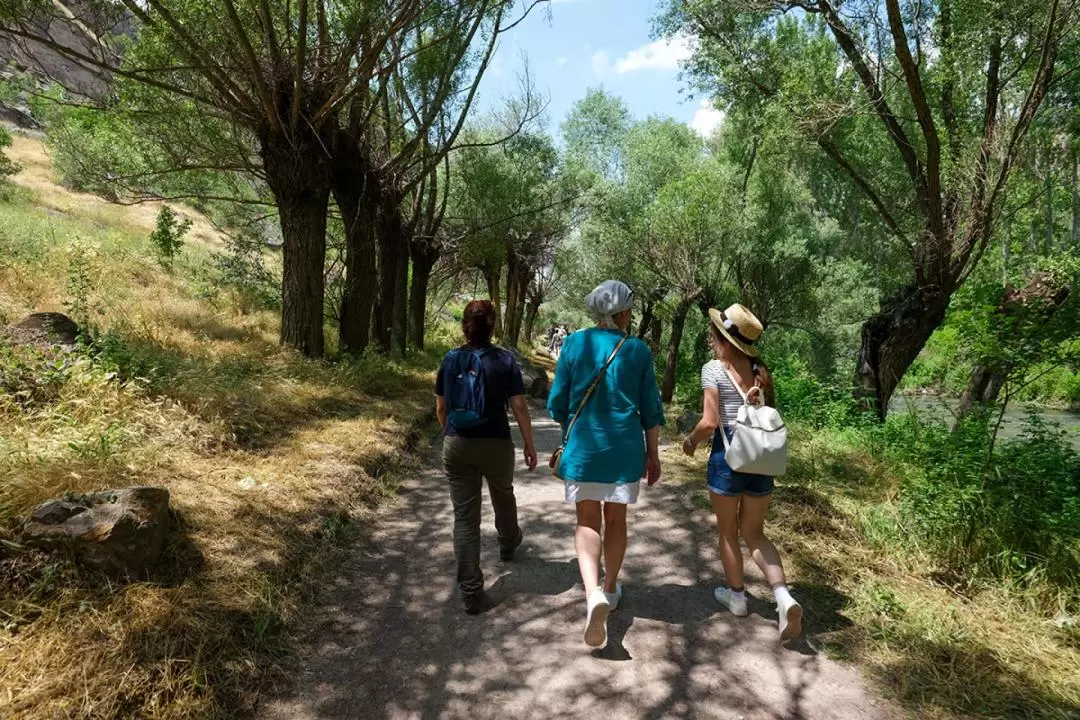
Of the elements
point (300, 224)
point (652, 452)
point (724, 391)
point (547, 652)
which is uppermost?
point (300, 224)

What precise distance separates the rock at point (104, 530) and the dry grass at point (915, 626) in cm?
359

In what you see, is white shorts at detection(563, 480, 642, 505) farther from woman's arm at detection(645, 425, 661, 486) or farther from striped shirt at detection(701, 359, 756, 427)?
striped shirt at detection(701, 359, 756, 427)

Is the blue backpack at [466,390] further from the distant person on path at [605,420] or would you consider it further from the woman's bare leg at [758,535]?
the woman's bare leg at [758,535]

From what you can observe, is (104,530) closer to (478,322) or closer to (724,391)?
(478,322)

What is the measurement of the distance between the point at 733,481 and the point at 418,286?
526 inches

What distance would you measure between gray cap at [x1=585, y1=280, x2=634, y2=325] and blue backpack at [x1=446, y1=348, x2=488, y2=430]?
2.45 feet

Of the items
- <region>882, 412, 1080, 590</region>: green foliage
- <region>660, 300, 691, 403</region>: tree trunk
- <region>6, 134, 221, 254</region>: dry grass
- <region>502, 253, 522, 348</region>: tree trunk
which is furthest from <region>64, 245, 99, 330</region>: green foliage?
<region>502, 253, 522, 348</region>: tree trunk

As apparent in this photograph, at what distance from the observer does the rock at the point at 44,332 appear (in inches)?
188

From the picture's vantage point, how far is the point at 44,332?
4.91m

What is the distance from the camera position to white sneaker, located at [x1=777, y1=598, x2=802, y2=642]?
9.40 feet

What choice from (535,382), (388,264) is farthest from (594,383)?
(535,382)

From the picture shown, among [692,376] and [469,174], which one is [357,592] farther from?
[692,376]

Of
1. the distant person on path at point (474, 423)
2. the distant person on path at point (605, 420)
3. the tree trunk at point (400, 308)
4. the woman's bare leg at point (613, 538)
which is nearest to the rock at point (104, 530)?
the distant person on path at point (474, 423)

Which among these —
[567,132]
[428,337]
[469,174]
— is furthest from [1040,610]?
[567,132]
